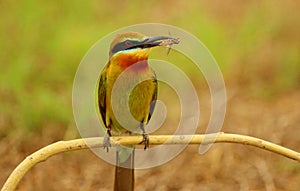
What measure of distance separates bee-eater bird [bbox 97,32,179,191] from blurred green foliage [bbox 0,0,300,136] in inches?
50.8

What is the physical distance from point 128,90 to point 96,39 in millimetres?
1746

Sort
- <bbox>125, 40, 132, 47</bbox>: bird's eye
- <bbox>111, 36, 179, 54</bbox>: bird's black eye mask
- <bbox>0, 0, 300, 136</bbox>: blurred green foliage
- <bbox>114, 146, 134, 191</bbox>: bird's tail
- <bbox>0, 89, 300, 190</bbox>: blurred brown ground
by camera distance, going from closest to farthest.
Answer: <bbox>111, 36, 179, 54</bbox>: bird's black eye mask
<bbox>125, 40, 132, 47</bbox>: bird's eye
<bbox>114, 146, 134, 191</bbox>: bird's tail
<bbox>0, 89, 300, 190</bbox>: blurred brown ground
<bbox>0, 0, 300, 136</bbox>: blurred green foliage

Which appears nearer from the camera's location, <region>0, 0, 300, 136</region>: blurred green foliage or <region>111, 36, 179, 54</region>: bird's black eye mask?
<region>111, 36, 179, 54</region>: bird's black eye mask

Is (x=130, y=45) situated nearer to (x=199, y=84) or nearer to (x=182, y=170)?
(x=182, y=170)

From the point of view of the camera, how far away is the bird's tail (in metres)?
1.45

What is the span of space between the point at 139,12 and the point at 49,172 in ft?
Result: 4.53

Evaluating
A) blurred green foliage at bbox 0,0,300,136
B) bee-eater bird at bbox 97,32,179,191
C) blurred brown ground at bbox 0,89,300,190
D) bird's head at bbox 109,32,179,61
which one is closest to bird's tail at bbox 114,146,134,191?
bee-eater bird at bbox 97,32,179,191

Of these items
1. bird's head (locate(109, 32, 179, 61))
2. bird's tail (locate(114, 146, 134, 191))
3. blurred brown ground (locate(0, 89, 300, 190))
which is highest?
bird's head (locate(109, 32, 179, 61))

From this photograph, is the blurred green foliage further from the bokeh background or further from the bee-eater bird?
the bee-eater bird

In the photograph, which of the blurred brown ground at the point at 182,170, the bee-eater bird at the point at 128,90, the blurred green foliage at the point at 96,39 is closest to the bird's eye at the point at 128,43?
the bee-eater bird at the point at 128,90

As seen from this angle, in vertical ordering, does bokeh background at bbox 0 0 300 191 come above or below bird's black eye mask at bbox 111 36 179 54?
below

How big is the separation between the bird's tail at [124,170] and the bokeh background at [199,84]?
1.13m

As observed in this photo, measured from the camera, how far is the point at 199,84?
3.42m

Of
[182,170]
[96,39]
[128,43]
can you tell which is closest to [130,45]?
[128,43]
